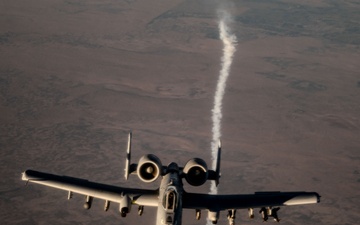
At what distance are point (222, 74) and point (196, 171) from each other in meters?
106

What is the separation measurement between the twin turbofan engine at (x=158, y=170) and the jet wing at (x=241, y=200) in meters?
1.03

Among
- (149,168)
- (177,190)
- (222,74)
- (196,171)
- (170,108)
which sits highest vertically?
(222,74)

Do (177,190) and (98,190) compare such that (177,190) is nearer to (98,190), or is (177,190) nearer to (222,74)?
(98,190)

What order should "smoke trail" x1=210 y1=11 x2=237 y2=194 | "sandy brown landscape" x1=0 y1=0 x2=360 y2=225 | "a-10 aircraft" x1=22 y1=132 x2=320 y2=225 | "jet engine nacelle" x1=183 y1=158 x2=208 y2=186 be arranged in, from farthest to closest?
"smoke trail" x1=210 y1=11 x2=237 y2=194
"sandy brown landscape" x1=0 y1=0 x2=360 y2=225
"jet engine nacelle" x1=183 y1=158 x2=208 y2=186
"a-10 aircraft" x1=22 y1=132 x2=320 y2=225

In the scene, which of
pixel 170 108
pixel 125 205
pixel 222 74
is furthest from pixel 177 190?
pixel 222 74

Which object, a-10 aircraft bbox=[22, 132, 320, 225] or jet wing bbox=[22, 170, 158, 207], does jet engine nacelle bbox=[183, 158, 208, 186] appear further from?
jet wing bbox=[22, 170, 158, 207]

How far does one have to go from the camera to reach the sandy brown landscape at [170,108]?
82562 mm

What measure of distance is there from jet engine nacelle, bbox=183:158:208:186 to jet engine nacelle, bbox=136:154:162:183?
1.83 metres

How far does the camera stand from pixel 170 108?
109m

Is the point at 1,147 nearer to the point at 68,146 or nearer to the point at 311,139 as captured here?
the point at 68,146

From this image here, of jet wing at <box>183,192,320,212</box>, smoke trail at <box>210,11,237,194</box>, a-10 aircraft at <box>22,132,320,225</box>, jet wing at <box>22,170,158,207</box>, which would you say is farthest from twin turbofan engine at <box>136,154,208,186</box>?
smoke trail at <box>210,11,237,194</box>

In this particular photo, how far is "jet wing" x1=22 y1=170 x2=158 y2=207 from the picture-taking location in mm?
30688

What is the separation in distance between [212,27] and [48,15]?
5601 cm

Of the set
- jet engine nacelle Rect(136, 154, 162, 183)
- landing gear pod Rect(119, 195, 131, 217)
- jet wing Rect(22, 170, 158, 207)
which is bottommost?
landing gear pod Rect(119, 195, 131, 217)
